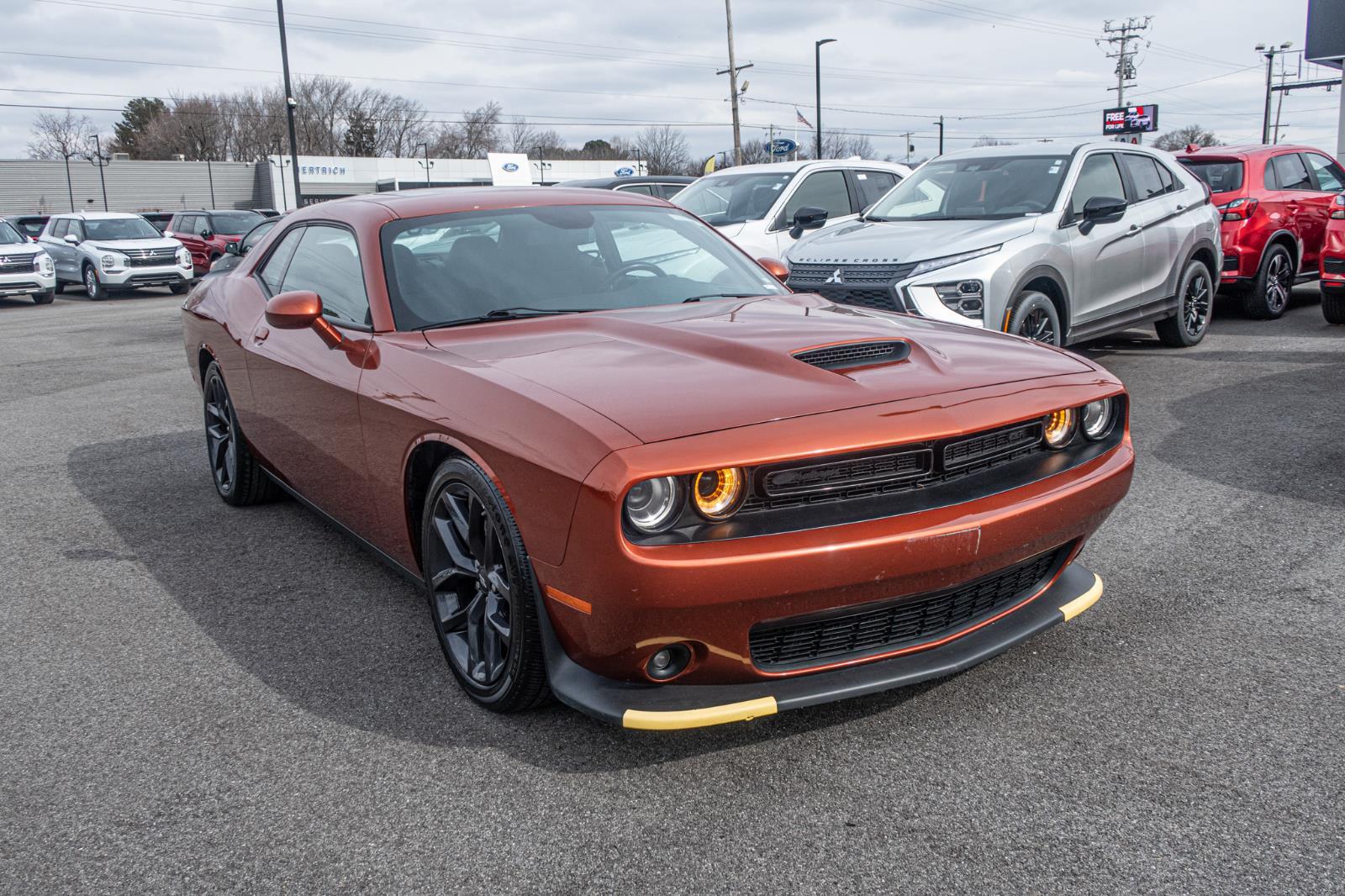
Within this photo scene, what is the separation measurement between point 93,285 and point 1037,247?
66.2 ft

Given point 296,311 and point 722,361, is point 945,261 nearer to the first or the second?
point 722,361

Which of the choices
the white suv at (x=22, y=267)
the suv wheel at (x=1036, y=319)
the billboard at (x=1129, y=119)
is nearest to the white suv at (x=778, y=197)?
the suv wheel at (x=1036, y=319)

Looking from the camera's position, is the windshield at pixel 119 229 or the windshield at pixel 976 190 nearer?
A: the windshield at pixel 976 190

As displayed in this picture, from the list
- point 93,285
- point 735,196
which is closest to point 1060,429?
point 735,196

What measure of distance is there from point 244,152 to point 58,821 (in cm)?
8832

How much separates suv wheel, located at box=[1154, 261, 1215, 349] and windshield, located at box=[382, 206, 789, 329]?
5926mm

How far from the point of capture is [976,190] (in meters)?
7.88

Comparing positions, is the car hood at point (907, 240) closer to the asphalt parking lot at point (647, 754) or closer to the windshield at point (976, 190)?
the windshield at point (976, 190)

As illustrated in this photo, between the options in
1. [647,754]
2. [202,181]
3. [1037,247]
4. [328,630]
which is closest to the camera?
[647,754]

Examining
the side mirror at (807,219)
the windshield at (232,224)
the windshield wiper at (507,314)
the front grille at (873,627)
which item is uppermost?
the windshield at (232,224)

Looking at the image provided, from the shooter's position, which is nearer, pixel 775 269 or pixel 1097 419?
pixel 1097 419

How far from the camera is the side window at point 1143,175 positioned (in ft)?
26.9

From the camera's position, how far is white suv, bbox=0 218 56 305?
19625 mm

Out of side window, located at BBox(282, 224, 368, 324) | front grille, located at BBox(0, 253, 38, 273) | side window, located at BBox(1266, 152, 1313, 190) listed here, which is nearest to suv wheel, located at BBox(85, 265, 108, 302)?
front grille, located at BBox(0, 253, 38, 273)
